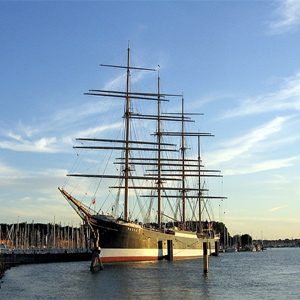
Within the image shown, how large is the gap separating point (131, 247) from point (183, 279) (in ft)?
60.0

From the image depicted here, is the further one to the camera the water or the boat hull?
the boat hull

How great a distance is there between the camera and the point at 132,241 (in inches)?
2495

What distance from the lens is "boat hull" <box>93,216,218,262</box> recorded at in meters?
59.9

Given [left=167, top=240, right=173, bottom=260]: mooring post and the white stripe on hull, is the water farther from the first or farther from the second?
[left=167, top=240, right=173, bottom=260]: mooring post

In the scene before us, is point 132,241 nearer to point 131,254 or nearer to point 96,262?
point 131,254

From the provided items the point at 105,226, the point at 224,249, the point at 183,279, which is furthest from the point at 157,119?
the point at 224,249

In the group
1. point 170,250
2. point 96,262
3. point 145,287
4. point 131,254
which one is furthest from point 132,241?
point 145,287

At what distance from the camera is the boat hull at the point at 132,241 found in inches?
2359

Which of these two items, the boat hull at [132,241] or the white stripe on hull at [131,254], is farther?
the white stripe on hull at [131,254]

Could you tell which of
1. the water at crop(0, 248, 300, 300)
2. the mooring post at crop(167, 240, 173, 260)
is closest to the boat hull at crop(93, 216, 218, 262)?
the mooring post at crop(167, 240, 173, 260)

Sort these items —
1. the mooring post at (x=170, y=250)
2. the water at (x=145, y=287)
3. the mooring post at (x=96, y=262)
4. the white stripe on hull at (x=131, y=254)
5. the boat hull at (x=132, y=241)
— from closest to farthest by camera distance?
the water at (x=145, y=287) < the mooring post at (x=96, y=262) < the boat hull at (x=132, y=241) < the white stripe on hull at (x=131, y=254) < the mooring post at (x=170, y=250)

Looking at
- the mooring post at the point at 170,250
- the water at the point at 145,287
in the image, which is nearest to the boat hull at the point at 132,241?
Answer: the mooring post at the point at 170,250

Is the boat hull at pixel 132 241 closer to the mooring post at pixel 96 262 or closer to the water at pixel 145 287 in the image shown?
the mooring post at pixel 96 262

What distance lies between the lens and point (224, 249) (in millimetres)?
170750
